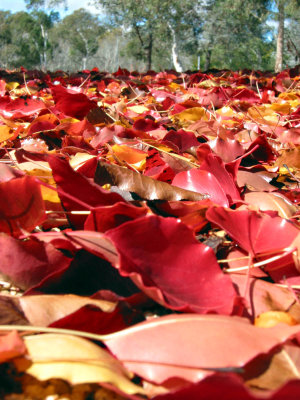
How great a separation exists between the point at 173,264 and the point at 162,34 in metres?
22.2

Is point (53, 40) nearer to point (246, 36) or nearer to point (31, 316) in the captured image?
point (246, 36)

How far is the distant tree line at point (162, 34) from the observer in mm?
19672

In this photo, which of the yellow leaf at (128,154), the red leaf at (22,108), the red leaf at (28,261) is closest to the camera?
the red leaf at (28,261)

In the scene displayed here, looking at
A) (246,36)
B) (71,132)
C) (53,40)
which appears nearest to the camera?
(71,132)

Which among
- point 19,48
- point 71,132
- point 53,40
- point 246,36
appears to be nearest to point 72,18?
point 53,40

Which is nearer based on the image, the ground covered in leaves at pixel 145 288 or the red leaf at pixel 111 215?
the ground covered in leaves at pixel 145 288

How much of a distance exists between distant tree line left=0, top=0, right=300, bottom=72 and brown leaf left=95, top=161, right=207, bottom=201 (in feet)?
34.1

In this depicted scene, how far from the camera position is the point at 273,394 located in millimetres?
229

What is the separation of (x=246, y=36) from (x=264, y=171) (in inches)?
1011

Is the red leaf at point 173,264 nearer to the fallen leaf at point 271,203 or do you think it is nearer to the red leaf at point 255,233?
the red leaf at point 255,233

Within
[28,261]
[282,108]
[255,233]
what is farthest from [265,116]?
[28,261]

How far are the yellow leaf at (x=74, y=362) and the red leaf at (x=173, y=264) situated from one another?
0.07 metres

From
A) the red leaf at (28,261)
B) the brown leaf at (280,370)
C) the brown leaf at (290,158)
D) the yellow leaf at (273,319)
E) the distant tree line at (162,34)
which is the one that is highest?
the distant tree line at (162,34)

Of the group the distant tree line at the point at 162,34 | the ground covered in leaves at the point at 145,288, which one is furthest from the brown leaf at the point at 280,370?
the distant tree line at the point at 162,34
